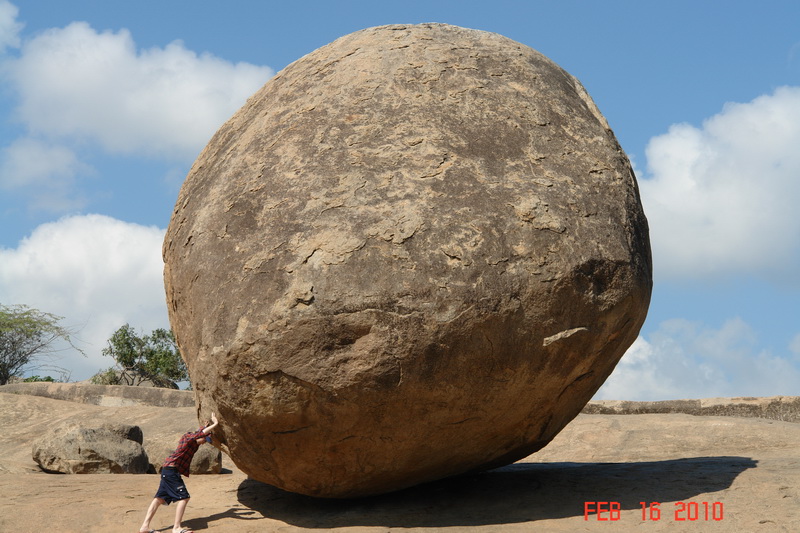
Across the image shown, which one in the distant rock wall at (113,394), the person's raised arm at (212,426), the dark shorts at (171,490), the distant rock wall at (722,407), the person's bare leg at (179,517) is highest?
the distant rock wall at (113,394)

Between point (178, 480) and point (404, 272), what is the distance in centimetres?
203

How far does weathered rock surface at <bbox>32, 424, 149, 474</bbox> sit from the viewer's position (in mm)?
7234

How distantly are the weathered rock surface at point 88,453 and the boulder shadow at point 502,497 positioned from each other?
2061 millimetres

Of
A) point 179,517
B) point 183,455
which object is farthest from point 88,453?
point 179,517

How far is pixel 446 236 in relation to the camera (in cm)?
412

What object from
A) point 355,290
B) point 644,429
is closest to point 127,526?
point 355,290

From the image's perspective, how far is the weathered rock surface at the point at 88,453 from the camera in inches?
285

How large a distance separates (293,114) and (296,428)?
1.87m

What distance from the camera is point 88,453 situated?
7258mm

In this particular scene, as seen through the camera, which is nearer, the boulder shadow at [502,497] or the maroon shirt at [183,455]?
the boulder shadow at [502,497]

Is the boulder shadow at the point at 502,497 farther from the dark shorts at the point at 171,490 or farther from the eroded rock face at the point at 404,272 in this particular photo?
the dark shorts at the point at 171,490

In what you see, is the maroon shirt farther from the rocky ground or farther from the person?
the rocky ground
